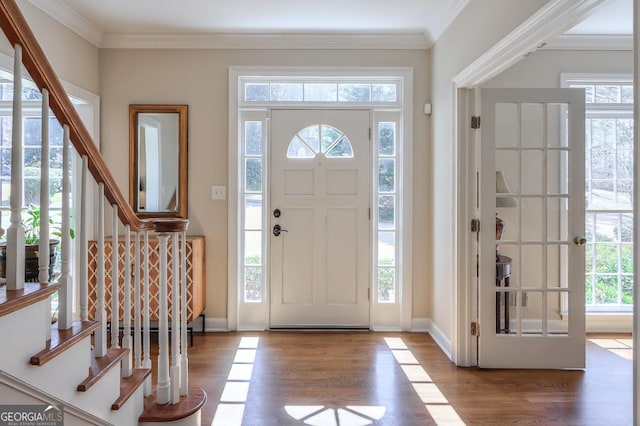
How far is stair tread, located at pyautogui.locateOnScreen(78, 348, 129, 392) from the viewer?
1.43 m

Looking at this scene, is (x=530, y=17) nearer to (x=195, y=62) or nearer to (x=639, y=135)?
(x=639, y=135)

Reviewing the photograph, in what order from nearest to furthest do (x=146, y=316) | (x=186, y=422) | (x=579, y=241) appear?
1. (x=186, y=422)
2. (x=146, y=316)
3. (x=579, y=241)

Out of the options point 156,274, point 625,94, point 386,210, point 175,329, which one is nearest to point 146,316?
point 175,329

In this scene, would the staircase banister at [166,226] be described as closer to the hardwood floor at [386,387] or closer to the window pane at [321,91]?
the hardwood floor at [386,387]

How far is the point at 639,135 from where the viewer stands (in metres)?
1.32

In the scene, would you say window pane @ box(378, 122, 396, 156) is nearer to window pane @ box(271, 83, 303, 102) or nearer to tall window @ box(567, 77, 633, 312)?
window pane @ box(271, 83, 303, 102)

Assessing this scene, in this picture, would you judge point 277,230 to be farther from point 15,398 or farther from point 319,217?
point 15,398

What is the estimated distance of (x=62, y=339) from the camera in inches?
53.3

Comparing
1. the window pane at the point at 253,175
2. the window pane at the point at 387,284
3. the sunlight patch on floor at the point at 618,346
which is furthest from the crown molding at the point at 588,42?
the window pane at the point at 253,175

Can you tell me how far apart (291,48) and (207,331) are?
103 inches

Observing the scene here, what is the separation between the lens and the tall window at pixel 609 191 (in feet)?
11.7

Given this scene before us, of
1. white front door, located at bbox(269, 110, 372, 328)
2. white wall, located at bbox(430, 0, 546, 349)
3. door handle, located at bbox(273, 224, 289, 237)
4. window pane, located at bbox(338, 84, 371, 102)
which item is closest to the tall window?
white wall, located at bbox(430, 0, 546, 349)

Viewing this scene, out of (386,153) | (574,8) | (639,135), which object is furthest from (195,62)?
(639,135)

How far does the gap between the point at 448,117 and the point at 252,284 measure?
2.18m
